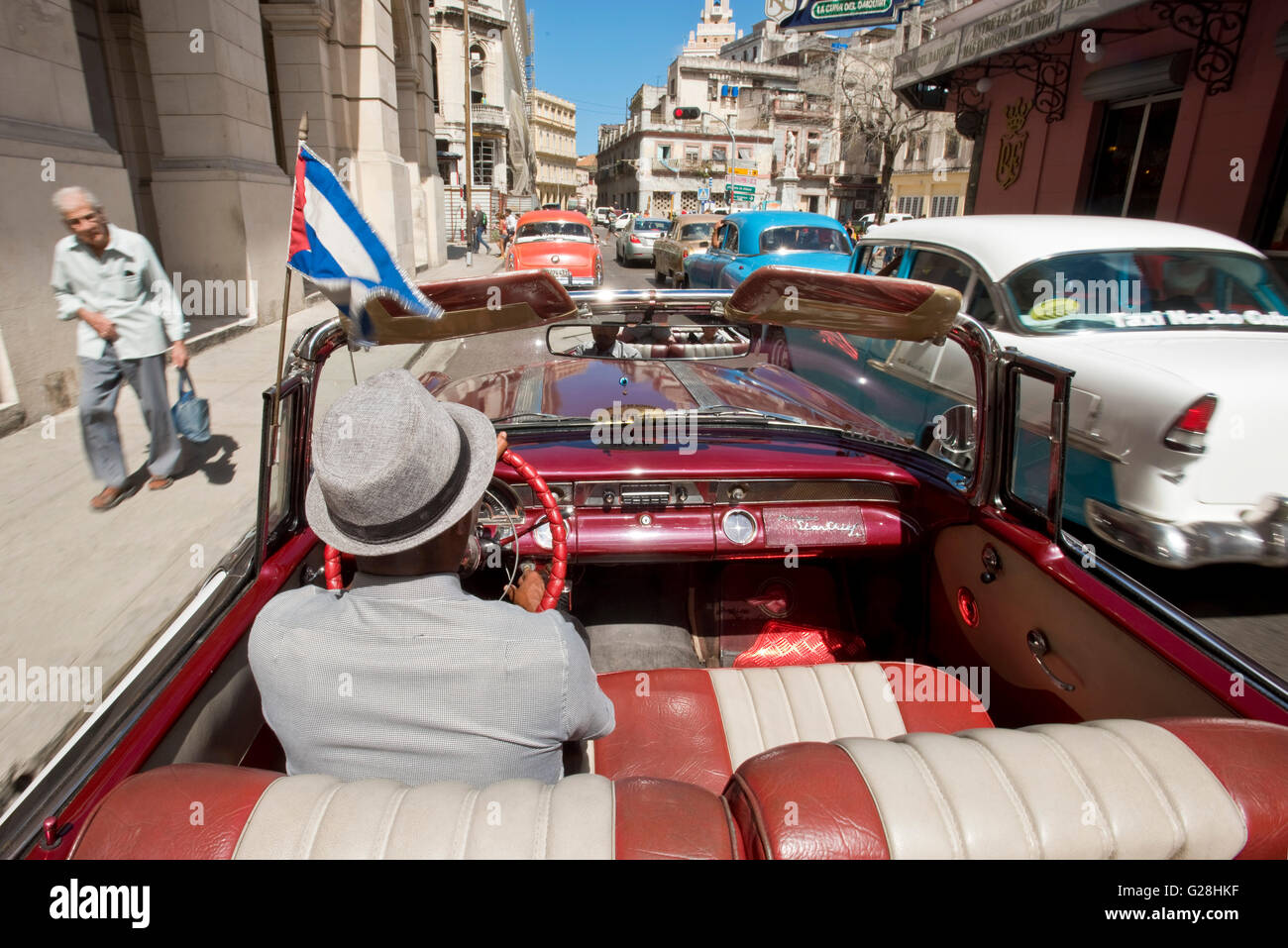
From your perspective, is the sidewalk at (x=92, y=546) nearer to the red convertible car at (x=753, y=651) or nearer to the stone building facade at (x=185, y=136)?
the stone building facade at (x=185, y=136)

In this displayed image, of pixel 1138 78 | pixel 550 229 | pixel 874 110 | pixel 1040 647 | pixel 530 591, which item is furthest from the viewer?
pixel 874 110

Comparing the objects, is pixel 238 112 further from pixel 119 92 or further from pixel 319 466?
pixel 319 466

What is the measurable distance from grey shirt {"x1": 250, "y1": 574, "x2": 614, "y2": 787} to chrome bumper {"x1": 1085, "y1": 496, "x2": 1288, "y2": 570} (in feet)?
11.6

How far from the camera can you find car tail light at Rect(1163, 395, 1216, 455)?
3.49 metres

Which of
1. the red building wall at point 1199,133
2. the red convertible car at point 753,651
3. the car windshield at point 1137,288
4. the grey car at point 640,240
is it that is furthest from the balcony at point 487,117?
the red convertible car at point 753,651

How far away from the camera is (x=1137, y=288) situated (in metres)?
4.90

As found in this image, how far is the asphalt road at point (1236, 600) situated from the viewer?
375 cm

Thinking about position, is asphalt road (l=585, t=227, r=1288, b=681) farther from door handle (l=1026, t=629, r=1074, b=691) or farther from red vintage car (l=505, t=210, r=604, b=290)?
red vintage car (l=505, t=210, r=604, b=290)

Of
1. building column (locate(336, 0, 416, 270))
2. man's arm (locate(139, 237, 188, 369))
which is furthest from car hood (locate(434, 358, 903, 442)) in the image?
building column (locate(336, 0, 416, 270))

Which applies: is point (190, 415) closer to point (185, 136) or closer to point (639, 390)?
point (639, 390)

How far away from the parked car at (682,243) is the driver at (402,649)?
15905 millimetres

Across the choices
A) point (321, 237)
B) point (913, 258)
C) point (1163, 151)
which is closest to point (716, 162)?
point (1163, 151)

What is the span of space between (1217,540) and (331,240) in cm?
425

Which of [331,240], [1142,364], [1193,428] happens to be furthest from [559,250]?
[331,240]
